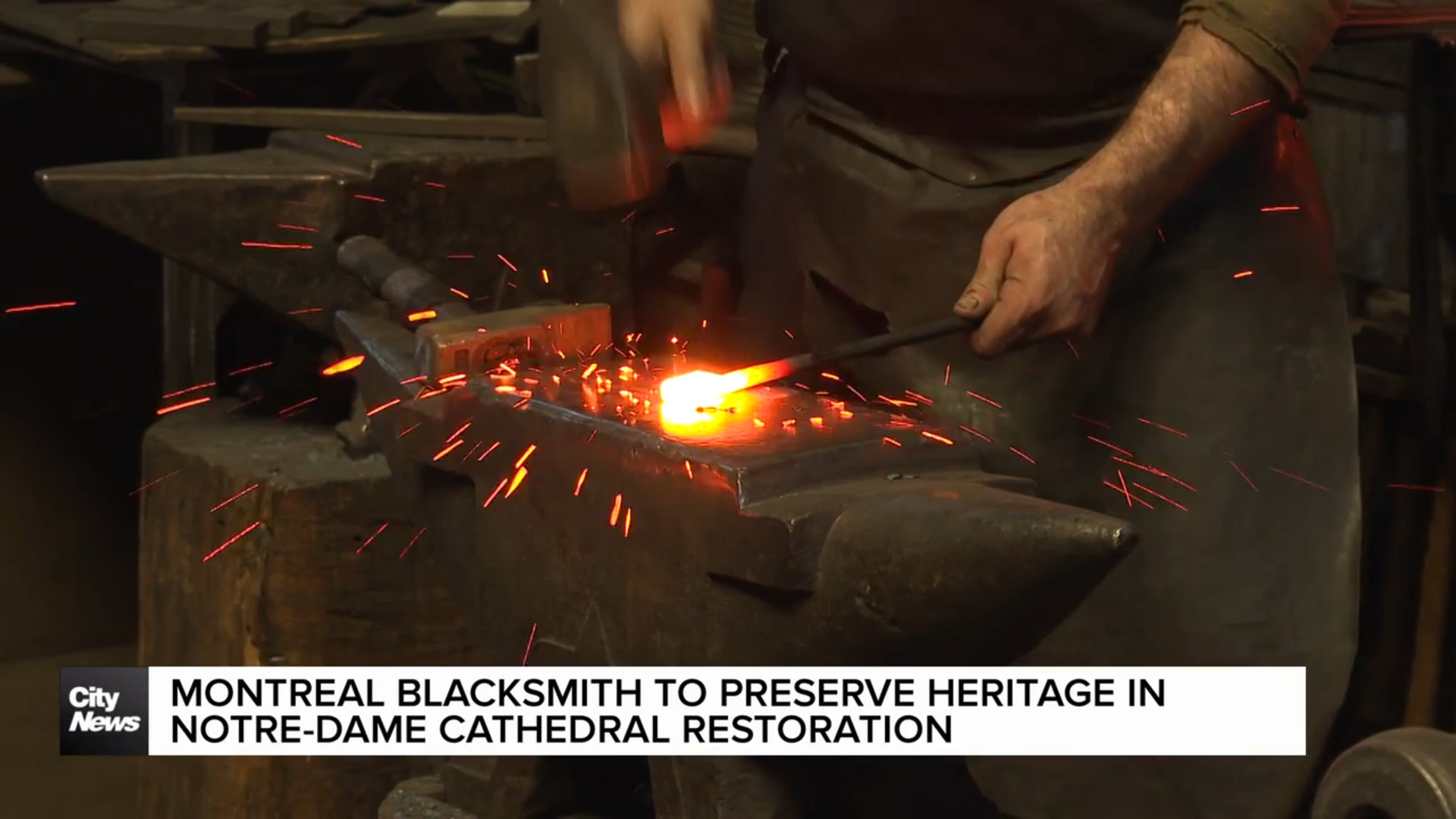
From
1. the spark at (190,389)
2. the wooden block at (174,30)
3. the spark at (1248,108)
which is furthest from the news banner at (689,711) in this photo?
the wooden block at (174,30)

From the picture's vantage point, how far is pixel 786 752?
1.90 metres

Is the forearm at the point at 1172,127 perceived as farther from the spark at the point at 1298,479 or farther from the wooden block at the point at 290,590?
the wooden block at the point at 290,590

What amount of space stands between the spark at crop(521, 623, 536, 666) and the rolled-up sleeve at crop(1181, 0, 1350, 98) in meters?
0.90

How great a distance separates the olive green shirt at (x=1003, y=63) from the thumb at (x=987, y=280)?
0.31m

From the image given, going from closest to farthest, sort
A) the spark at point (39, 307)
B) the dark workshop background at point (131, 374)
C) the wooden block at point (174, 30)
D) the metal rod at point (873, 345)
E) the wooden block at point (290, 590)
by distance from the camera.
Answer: the metal rod at point (873, 345)
the wooden block at point (290, 590)
the dark workshop background at point (131, 374)
the wooden block at point (174, 30)
the spark at point (39, 307)

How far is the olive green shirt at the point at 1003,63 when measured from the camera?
2.12m

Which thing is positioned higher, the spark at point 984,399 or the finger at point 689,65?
the finger at point 689,65

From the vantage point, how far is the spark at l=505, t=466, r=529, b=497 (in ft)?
6.52

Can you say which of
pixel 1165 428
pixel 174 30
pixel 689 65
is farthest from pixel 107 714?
pixel 174 30

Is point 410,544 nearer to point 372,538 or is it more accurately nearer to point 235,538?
point 372,538

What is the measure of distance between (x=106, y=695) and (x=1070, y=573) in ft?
4.01

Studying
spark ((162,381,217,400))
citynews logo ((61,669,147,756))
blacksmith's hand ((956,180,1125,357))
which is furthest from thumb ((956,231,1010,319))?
spark ((162,381,217,400))

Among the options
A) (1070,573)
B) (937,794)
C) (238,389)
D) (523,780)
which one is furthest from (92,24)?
(1070,573)

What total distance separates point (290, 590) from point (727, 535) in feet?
3.78
